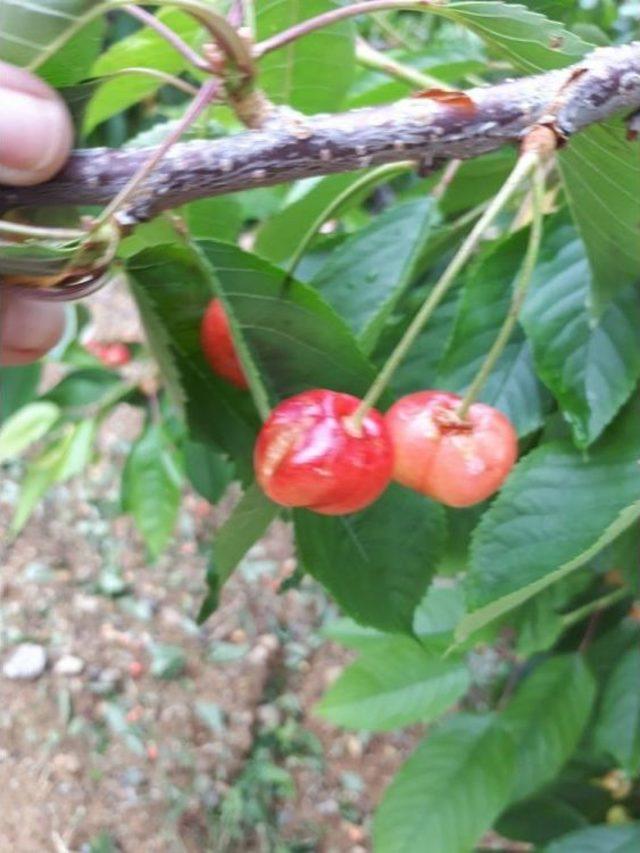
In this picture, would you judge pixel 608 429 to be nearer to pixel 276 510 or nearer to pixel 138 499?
pixel 276 510

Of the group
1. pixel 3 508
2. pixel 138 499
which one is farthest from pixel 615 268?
pixel 3 508

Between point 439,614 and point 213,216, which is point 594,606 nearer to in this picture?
point 439,614

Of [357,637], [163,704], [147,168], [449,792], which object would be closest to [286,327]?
[147,168]

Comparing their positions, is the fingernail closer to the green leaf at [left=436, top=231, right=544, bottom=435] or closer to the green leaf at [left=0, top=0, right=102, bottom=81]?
the green leaf at [left=0, top=0, right=102, bottom=81]

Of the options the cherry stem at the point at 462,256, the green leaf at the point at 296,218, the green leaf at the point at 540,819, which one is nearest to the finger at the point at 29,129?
the cherry stem at the point at 462,256

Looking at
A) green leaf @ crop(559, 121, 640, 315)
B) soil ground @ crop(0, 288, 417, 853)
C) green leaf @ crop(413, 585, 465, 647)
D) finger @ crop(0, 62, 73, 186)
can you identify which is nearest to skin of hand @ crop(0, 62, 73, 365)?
finger @ crop(0, 62, 73, 186)
